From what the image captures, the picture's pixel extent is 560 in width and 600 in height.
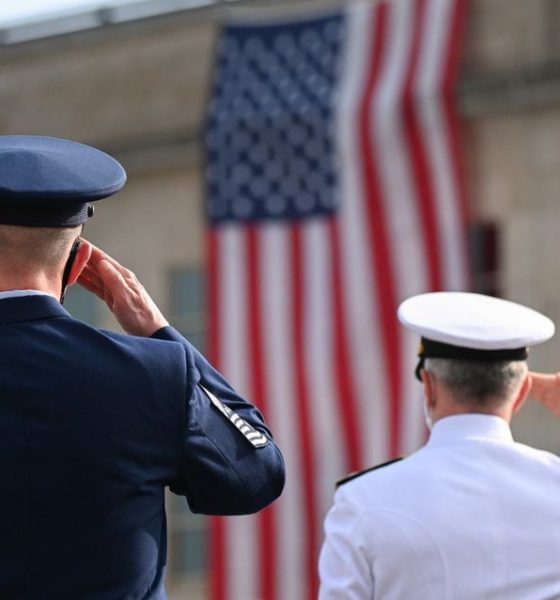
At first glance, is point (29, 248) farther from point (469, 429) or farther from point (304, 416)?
point (304, 416)

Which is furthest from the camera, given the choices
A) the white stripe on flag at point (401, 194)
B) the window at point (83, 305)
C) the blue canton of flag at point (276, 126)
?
the window at point (83, 305)

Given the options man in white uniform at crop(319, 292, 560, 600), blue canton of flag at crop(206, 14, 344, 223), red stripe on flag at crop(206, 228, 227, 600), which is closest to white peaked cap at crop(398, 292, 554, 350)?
man in white uniform at crop(319, 292, 560, 600)

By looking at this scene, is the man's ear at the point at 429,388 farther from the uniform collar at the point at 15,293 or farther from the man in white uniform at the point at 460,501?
the uniform collar at the point at 15,293

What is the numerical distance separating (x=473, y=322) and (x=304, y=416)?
8700 mm

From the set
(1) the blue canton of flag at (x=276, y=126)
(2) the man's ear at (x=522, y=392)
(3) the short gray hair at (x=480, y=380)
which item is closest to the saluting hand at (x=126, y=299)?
(3) the short gray hair at (x=480, y=380)

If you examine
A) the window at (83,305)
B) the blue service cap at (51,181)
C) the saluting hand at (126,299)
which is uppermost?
the blue service cap at (51,181)

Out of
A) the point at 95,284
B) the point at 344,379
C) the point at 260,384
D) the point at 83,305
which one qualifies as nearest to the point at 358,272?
the point at 344,379

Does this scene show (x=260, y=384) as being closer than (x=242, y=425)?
No

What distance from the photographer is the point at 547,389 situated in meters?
3.83

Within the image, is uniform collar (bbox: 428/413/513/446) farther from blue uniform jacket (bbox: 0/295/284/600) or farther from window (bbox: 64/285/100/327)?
window (bbox: 64/285/100/327)

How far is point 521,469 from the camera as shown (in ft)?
11.7

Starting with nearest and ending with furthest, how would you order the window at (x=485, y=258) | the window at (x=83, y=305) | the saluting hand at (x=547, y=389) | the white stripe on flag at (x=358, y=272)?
1. the saluting hand at (x=547, y=389)
2. the white stripe on flag at (x=358, y=272)
3. the window at (x=485, y=258)
4. the window at (x=83, y=305)

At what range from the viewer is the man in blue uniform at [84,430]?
9.20 ft

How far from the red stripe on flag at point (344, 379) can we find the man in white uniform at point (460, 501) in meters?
8.67
